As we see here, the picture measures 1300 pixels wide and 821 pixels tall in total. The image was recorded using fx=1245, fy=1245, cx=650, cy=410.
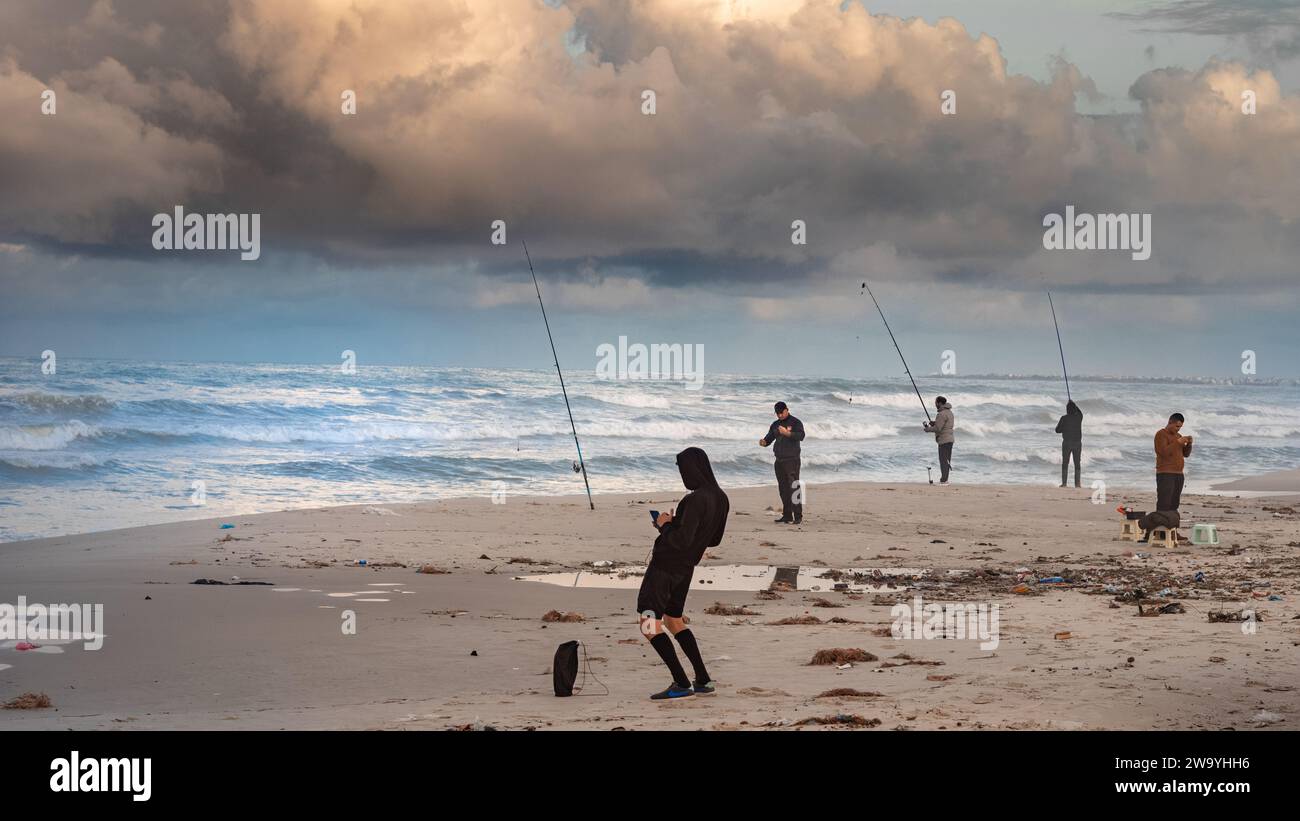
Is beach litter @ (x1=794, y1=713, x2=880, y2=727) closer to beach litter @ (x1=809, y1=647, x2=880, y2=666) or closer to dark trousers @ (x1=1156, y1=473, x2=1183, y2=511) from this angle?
beach litter @ (x1=809, y1=647, x2=880, y2=666)

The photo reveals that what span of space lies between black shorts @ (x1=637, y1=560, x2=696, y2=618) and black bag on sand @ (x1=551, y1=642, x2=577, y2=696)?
50cm

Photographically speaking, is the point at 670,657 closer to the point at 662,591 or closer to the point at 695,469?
the point at 662,591

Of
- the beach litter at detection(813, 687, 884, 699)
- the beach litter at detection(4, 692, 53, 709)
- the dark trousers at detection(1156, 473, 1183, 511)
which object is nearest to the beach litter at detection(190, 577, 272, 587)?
the beach litter at detection(4, 692, 53, 709)

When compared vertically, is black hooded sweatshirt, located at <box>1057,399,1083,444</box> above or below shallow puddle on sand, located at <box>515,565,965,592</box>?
above

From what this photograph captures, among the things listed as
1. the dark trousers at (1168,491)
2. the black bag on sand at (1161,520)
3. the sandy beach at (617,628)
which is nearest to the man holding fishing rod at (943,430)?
the sandy beach at (617,628)

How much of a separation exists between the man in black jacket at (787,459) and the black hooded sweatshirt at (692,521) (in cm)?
1069

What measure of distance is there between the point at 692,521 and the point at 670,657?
813mm

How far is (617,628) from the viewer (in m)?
10.2

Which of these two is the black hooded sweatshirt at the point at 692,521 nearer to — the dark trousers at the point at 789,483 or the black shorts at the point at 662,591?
the black shorts at the point at 662,591

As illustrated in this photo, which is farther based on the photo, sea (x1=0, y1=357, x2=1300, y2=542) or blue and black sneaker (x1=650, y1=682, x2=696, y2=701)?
sea (x1=0, y1=357, x2=1300, y2=542)

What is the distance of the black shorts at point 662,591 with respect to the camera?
24.5ft

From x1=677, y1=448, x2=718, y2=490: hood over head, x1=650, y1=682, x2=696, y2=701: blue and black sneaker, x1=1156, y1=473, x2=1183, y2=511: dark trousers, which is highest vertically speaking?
x1=677, y1=448, x2=718, y2=490: hood over head

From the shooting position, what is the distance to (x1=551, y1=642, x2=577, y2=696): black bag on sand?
7.46m

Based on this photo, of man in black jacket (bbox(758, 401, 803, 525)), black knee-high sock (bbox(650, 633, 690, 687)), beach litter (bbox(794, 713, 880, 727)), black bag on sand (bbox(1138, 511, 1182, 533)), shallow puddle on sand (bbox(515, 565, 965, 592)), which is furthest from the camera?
man in black jacket (bbox(758, 401, 803, 525))
